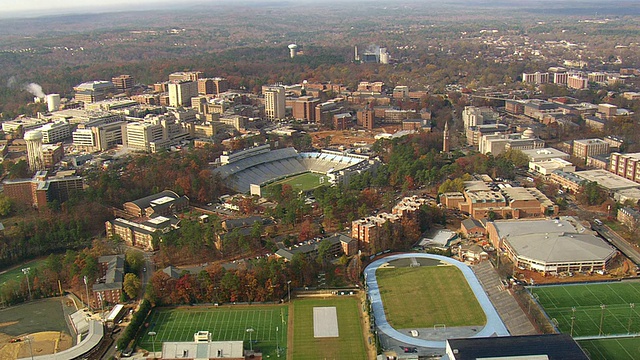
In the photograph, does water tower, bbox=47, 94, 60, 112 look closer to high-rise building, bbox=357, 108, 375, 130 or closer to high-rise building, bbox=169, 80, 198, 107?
high-rise building, bbox=169, 80, 198, 107

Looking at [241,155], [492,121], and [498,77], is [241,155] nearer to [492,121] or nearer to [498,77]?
[492,121]

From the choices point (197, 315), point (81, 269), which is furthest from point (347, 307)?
point (81, 269)

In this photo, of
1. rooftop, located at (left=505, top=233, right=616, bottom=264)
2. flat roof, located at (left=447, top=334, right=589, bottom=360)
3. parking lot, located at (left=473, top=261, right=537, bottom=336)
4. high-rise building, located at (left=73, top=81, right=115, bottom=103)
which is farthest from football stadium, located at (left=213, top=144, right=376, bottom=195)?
high-rise building, located at (left=73, top=81, right=115, bottom=103)

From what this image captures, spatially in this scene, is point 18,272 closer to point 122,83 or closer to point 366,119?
point 366,119

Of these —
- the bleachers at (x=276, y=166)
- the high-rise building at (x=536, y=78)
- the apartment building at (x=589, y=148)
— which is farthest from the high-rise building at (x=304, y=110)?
the high-rise building at (x=536, y=78)

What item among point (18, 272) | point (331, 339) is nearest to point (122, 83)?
A: point (18, 272)

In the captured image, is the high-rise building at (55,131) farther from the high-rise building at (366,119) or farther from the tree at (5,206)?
the high-rise building at (366,119)
